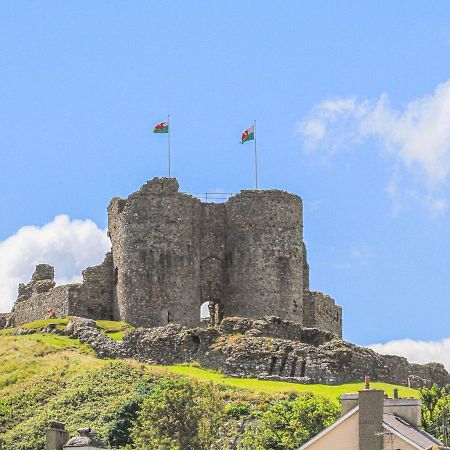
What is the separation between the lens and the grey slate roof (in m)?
50.6

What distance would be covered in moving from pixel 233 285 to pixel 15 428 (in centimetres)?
2530

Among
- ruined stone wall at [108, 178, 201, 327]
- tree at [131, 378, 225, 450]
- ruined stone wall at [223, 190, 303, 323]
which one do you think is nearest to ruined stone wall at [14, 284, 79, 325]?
ruined stone wall at [108, 178, 201, 327]

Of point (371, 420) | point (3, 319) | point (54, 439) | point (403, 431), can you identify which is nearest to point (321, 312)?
point (3, 319)

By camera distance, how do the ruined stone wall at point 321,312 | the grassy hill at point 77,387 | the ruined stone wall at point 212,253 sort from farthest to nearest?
the ruined stone wall at point 321,312, the ruined stone wall at point 212,253, the grassy hill at point 77,387

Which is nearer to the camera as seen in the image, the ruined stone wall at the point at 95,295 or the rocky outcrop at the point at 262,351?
the rocky outcrop at the point at 262,351

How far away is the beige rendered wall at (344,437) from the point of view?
167 ft

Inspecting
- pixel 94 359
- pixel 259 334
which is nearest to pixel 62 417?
pixel 94 359

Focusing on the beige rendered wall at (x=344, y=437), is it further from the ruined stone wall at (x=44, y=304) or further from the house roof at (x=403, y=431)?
the ruined stone wall at (x=44, y=304)

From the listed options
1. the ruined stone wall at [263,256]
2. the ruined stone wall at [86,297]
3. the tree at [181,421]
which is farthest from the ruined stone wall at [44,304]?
the tree at [181,421]

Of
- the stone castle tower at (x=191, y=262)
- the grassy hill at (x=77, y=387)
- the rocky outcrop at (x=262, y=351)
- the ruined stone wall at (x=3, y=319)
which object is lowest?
the grassy hill at (x=77, y=387)

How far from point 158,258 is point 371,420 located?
5537 centimetres

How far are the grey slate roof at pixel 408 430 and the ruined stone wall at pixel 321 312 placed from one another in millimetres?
56359

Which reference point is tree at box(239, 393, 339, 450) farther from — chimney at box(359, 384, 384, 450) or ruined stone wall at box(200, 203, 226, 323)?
ruined stone wall at box(200, 203, 226, 323)

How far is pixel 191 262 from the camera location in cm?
10588
